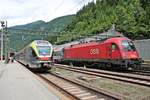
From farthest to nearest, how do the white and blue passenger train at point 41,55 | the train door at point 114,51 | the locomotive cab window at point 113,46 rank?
the locomotive cab window at point 113,46 → the train door at point 114,51 → the white and blue passenger train at point 41,55

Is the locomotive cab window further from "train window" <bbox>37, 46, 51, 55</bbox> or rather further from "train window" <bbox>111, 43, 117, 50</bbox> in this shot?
"train window" <bbox>37, 46, 51, 55</bbox>

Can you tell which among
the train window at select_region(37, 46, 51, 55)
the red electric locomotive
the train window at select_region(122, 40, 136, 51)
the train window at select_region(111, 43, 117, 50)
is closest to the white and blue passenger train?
the train window at select_region(37, 46, 51, 55)

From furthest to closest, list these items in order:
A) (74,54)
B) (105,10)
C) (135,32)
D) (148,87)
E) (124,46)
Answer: (105,10) < (135,32) < (74,54) < (124,46) < (148,87)

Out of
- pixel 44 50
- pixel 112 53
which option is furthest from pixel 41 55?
pixel 112 53

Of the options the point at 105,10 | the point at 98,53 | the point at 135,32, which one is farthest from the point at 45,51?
the point at 105,10

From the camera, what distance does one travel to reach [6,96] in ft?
44.0

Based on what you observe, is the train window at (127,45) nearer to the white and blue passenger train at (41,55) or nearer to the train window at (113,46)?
the train window at (113,46)

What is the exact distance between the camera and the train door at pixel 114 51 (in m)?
31.0

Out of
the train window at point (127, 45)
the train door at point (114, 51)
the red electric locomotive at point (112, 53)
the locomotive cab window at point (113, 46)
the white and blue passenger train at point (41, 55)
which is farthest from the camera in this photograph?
the locomotive cab window at point (113, 46)

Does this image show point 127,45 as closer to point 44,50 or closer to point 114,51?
point 114,51

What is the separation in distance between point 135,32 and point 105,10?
7514cm

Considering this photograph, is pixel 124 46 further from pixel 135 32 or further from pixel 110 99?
pixel 135 32

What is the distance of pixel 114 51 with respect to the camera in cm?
3175

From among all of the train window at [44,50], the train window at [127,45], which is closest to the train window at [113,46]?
the train window at [127,45]
